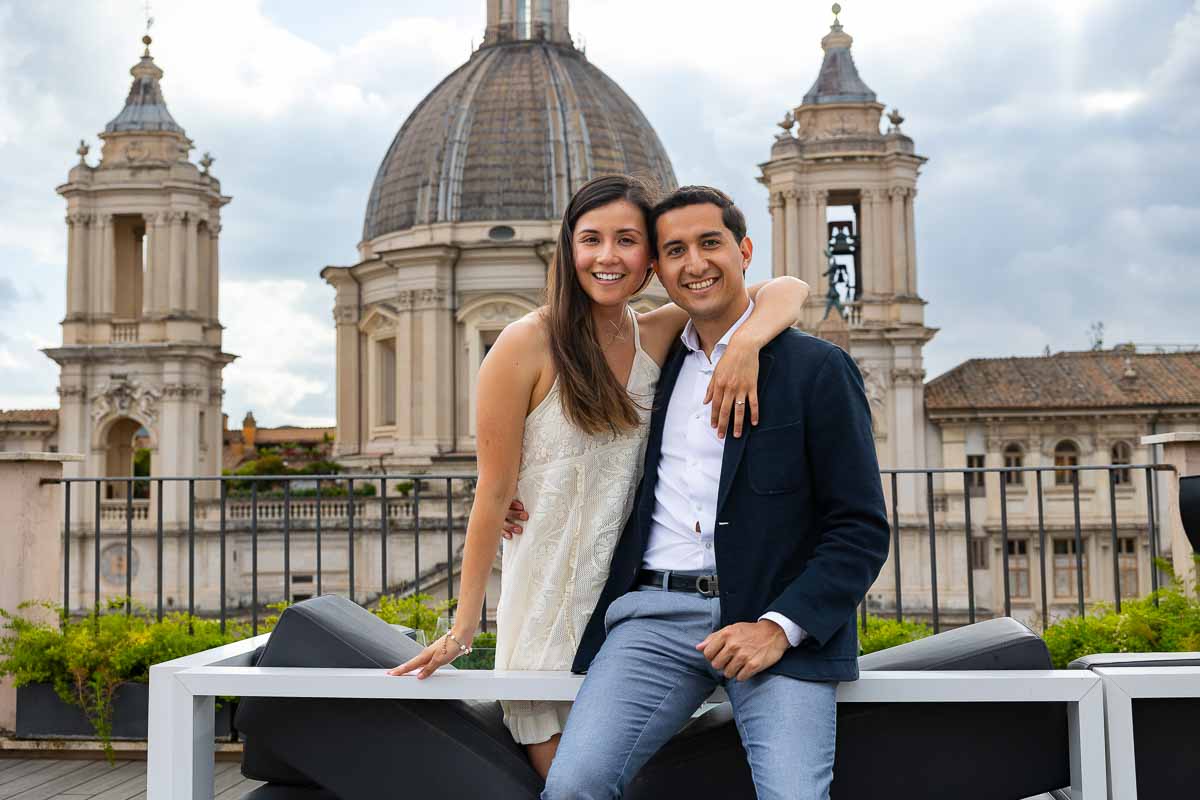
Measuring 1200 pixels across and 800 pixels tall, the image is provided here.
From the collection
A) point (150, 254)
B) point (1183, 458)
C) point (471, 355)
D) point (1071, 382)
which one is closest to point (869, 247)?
point (1071, 382)

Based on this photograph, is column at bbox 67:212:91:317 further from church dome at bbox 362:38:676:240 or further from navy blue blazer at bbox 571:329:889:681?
navy blue blazer at bbox 571:329:889:681

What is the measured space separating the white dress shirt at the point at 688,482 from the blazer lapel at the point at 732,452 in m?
0.02

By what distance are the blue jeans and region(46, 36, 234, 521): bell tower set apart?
40495 millimetres

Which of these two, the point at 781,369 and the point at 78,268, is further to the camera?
the point at 78,268

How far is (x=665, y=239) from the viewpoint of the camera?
10.8 feet

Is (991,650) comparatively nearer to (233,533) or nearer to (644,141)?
(233,533)

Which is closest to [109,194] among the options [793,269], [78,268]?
[78,268]

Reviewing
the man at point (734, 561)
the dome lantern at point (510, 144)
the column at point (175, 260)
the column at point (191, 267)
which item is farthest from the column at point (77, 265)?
the man at point (734, 561)

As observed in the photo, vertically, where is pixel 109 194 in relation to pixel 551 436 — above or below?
above

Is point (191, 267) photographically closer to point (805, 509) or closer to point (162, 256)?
point (162, 256)

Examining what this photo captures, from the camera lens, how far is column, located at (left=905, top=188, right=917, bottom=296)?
1626 inches

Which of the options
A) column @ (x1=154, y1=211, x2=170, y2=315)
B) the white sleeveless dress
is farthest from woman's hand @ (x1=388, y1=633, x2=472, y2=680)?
column @ (x1=154, y1=211, x2=170, y2=315)

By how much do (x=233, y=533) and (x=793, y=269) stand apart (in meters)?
20.1

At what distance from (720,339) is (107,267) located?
43614mm
